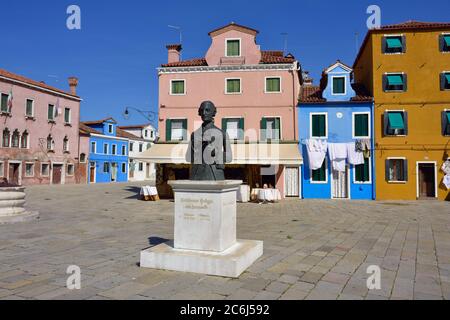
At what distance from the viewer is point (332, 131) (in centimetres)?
2114

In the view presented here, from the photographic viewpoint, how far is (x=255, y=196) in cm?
Answer: 1881

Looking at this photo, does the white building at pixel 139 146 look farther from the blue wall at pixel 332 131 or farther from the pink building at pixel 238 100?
the blue wall at pixel 332 131

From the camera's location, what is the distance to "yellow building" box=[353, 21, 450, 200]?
20391 millimetres

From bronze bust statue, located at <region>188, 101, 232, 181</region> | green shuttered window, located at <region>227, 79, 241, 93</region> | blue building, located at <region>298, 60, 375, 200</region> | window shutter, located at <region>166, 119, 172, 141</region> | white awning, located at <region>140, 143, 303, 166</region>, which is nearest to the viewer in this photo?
bronze bust statue, located at <region>188, 101, 232, 181</region>

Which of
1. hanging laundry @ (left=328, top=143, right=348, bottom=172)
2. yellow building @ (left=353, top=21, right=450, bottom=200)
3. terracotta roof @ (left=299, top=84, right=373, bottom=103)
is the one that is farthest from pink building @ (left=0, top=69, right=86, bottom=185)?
yellow building @ (left=353, top=21, right=450, bottom=200)

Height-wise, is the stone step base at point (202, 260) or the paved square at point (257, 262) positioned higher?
the stone step base at point (202, 260)

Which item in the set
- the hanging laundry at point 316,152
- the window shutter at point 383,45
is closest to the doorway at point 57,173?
the hanging laundry at point 316,152

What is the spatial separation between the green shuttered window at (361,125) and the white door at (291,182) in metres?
4.66

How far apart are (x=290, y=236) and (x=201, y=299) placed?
4.82 meters

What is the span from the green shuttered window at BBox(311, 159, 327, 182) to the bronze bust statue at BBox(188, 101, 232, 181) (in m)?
16.0

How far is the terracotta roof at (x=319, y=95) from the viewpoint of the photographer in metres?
21.0

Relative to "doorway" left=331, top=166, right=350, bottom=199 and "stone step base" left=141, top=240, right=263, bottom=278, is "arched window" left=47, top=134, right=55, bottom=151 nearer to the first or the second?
"doorway" left=331, top=166, right=350, bottom=199

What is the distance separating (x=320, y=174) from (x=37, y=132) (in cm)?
2824
